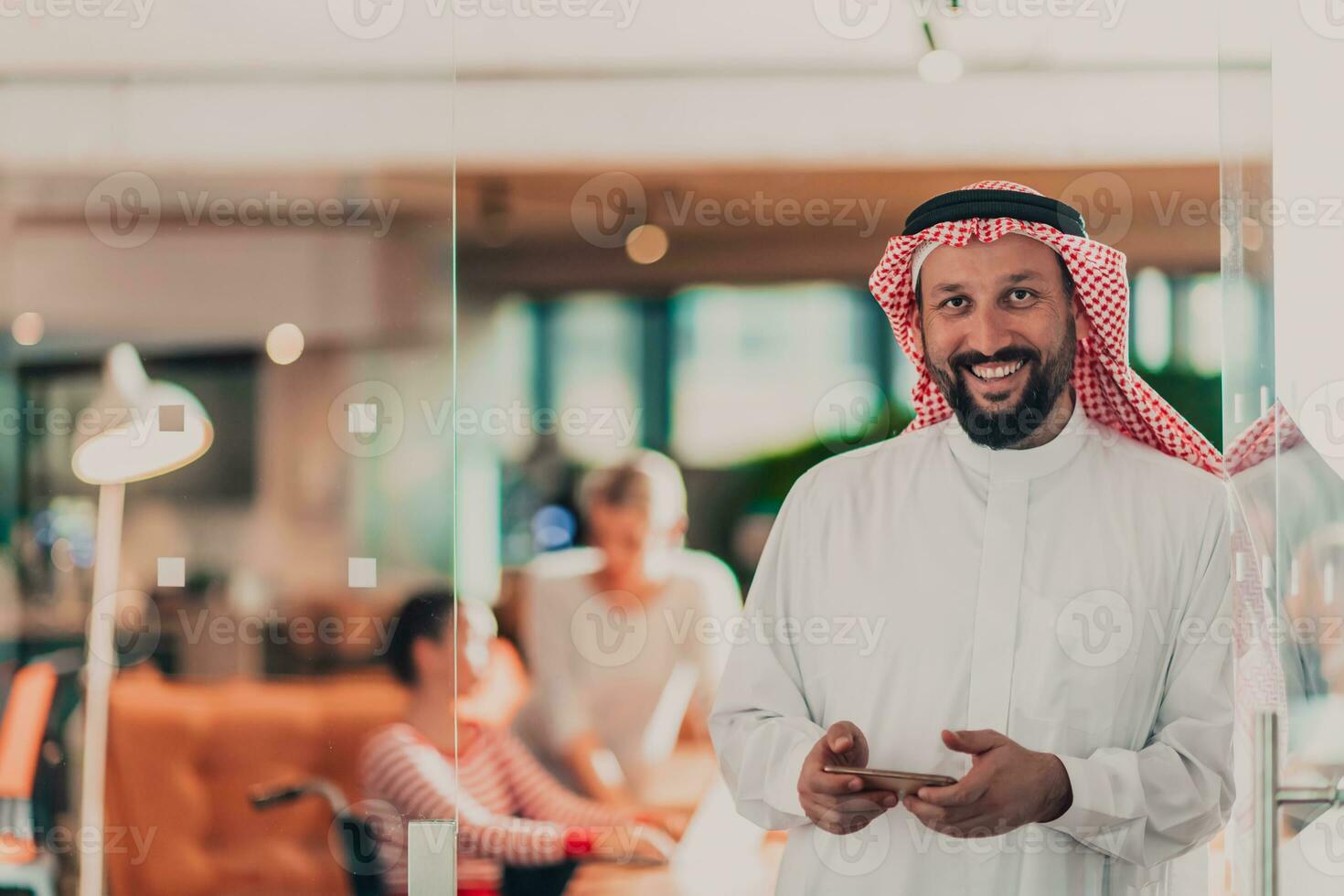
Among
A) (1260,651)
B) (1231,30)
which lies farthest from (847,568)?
(1231,30)

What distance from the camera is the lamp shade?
6.98 ft

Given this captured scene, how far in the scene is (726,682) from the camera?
79.0 inches

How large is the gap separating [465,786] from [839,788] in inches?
22.4

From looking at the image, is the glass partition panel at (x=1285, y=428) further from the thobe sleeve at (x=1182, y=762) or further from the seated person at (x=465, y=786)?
the seated person at (x=465, y=786)

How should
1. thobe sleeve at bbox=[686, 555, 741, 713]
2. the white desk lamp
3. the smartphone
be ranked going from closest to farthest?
the smartphone, thobe sleeve at bbox=[686, 555, 741, 713], the white desk lamp

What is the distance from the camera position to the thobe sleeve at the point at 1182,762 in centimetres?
190

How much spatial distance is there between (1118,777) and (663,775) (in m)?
0.65

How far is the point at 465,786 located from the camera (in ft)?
6.72

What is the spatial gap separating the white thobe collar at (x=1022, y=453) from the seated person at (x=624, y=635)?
0.40 metres

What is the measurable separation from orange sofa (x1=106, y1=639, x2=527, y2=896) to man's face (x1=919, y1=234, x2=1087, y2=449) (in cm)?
98

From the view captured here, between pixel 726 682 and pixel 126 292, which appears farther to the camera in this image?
pixel 126 292

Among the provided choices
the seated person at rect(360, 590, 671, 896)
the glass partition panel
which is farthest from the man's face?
the seated person at rect(360, 590, 671, 896)

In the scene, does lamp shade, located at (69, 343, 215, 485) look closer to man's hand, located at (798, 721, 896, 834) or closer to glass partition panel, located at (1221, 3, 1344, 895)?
man's hand, located at (798, 721, 896, 834)

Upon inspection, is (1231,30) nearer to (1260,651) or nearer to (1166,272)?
(1166,272)
